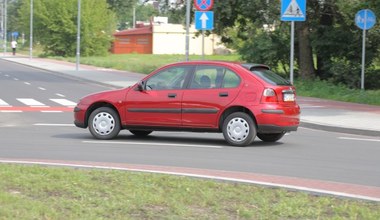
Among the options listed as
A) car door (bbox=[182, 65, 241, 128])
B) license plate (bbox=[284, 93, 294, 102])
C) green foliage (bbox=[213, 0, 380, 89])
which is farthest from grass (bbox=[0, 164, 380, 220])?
green foliage (bbox=[213, 0, 380, 89])

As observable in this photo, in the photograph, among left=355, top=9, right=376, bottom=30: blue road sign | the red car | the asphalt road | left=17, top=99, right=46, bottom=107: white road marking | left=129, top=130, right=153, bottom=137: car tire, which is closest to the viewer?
the asphalt road

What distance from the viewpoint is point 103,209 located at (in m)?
6.10

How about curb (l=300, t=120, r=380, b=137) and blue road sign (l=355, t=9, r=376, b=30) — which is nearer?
curb (l=300, t=120, r=380, b=137)

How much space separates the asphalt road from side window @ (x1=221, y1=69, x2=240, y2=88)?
42.9 inches

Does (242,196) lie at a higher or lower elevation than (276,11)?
lower

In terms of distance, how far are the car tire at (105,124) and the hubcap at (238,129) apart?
87.3 inches

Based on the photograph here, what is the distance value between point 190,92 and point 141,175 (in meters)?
4.34

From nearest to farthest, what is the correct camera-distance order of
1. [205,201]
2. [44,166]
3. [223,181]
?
[205,201] < [223,181] < [44,166]

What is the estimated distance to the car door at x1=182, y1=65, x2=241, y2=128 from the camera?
466 inches

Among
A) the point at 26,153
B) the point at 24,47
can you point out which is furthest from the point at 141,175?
the point at 24,47

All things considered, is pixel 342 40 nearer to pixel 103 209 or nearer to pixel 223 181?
pixel 223 181

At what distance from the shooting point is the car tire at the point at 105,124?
12.5 metres

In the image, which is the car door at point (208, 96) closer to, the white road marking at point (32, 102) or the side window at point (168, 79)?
the side window at point (168, 79)

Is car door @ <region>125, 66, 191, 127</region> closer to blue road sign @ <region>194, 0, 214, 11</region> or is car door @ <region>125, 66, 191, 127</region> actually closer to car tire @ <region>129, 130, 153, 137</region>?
car tire @ <region>129, 130, 153, 137</region>
